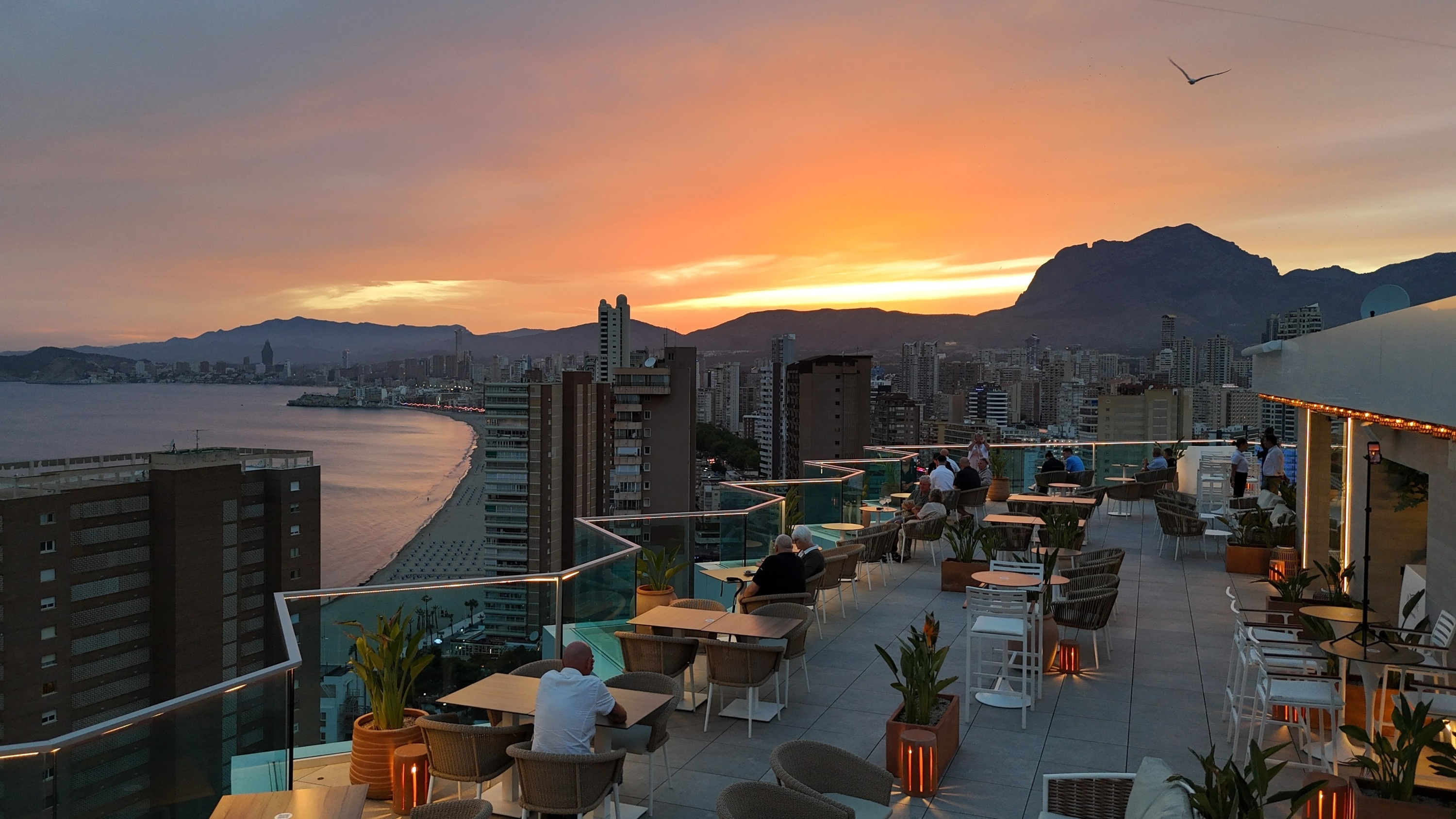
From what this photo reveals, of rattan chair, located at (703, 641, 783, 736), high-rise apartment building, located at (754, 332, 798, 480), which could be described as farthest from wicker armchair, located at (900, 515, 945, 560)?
high-rise apartment building, located at (754, 332, 798, 480)

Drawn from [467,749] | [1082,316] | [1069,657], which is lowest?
[1069,657]

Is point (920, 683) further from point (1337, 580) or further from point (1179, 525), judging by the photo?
point (1179, 525)

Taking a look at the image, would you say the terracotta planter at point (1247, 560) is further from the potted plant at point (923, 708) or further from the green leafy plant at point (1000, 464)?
the potted plant at point (923, 708)

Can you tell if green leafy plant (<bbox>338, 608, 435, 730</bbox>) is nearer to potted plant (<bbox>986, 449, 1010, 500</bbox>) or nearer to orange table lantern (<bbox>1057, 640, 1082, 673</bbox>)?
orange table lantern (<bbox>1057, 640, 1082, 673</bbox>)

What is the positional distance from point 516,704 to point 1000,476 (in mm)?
13759

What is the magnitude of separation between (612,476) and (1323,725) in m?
74.7

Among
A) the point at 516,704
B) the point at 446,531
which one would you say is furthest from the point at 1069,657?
the point at 446,531

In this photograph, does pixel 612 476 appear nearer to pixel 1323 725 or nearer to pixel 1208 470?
pixel 1208 470

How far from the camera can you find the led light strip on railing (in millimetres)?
6168

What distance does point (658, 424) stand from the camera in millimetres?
76125

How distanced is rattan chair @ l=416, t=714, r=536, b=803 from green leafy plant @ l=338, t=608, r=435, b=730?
631mm

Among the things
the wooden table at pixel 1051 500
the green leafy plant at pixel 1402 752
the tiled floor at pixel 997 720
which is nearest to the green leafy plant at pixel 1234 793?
the green leafy plant at pixel 1402 752

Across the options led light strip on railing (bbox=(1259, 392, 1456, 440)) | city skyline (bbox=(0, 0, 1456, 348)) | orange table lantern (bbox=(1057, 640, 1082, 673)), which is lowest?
orange table lantern (bbox=(1057, 640, 1082, 673))

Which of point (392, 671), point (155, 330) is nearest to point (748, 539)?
point (392, 671)
